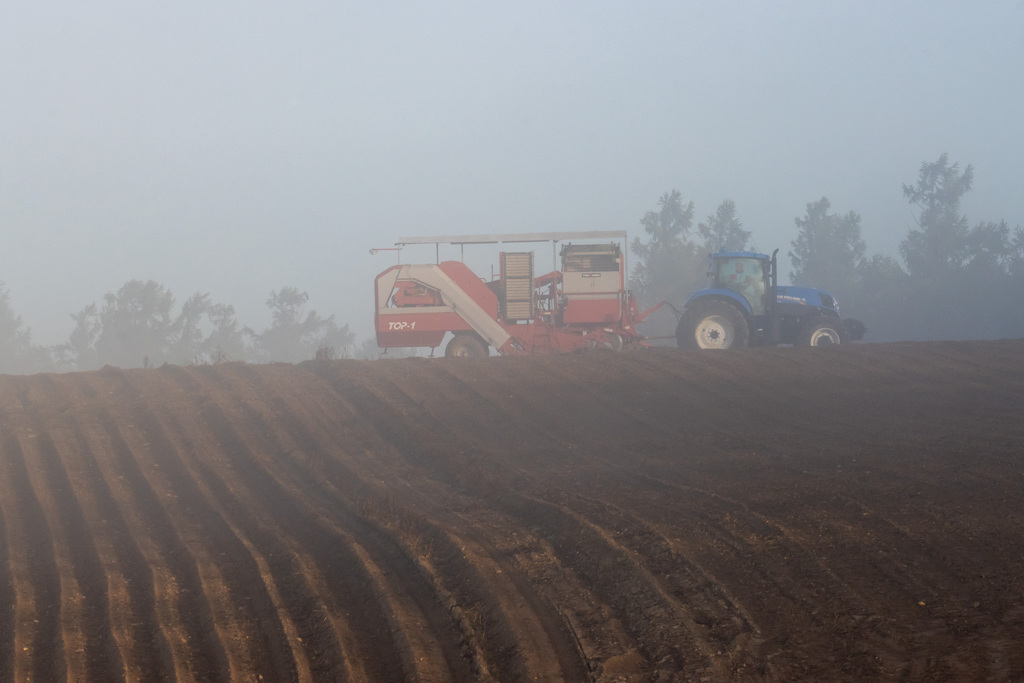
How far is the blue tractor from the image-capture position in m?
18.7

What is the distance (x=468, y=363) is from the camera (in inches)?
597

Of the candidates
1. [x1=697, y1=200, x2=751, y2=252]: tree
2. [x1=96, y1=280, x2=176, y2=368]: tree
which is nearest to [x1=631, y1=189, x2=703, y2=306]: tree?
[x1=697, y1=200, x2=751, y2=252]: tree

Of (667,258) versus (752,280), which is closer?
(752,280)

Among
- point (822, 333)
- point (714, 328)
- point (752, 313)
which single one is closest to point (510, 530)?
point (714, 328)

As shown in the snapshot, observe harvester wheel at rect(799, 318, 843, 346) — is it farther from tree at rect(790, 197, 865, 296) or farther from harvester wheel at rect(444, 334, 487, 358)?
tree at rect(790, 197, 865, 296)

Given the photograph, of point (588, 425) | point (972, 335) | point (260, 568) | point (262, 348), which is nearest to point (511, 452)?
point (588, 425)

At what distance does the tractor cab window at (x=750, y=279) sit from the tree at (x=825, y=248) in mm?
40222

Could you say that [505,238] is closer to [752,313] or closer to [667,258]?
[752,313]

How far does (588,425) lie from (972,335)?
36.9m

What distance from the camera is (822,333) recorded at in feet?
61.5

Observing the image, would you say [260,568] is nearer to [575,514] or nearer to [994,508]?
[575,514]

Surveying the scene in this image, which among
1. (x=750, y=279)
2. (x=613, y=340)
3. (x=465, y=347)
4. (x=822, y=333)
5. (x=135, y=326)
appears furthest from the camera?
(x=135, y=326)

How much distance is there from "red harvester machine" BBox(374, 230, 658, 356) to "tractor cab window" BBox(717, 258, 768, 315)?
2.29 meters

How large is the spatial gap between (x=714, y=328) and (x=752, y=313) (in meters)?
0.99
